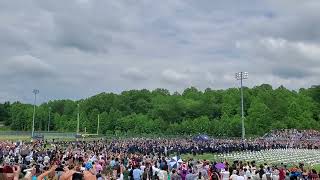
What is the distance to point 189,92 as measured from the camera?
502ft

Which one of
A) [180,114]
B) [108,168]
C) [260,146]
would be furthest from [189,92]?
[108,168]

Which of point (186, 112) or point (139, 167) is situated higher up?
point (186, 112)

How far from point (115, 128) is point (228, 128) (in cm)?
3632

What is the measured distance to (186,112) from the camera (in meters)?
128

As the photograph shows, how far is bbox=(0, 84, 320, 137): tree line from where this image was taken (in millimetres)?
94250

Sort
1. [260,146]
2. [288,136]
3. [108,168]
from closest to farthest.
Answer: [108,168] < [260,146] < [288,136]

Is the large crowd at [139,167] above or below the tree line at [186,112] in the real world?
below

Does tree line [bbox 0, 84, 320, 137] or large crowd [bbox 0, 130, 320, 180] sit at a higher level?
tree line [bbox 0, 84, 320, 137]

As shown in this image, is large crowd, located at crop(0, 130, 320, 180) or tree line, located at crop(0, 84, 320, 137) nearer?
large crowd, located at crop(0, 130, 320, 180)

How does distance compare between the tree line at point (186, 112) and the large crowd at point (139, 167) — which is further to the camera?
the tree line at point (186, 112)

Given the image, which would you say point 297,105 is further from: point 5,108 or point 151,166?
point 5,108

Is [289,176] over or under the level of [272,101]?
under

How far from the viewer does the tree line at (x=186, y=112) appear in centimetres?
9425

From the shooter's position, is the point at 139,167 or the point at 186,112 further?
the point at 186,112
